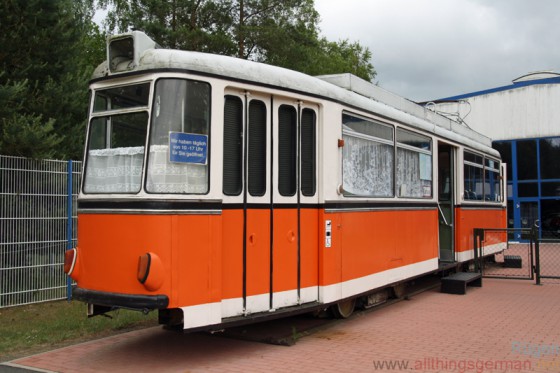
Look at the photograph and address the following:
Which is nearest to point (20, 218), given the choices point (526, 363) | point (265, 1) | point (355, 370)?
point (355, 370)

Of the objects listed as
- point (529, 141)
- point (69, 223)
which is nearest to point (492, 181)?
point (69, 223)

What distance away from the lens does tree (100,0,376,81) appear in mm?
22672

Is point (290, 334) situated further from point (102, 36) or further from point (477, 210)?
point (102, 36)

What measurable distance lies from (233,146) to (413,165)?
4.60 meters

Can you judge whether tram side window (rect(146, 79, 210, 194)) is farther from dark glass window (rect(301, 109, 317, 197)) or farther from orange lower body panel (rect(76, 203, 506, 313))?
dark glass window (rect(301, 109, 317, 197))

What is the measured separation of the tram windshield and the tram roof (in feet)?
0.69

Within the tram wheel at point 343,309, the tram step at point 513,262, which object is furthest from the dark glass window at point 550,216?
the tram wheel at point 343,309

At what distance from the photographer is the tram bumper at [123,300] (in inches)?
211

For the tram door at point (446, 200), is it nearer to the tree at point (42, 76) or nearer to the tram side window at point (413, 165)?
the tram side window at point (413, 165)

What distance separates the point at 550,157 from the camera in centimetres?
2611

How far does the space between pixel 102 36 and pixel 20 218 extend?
23654mm

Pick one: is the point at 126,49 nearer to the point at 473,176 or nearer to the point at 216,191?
the point at 216,191

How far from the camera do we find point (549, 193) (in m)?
26.3

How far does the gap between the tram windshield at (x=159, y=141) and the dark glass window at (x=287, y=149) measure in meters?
1.08
